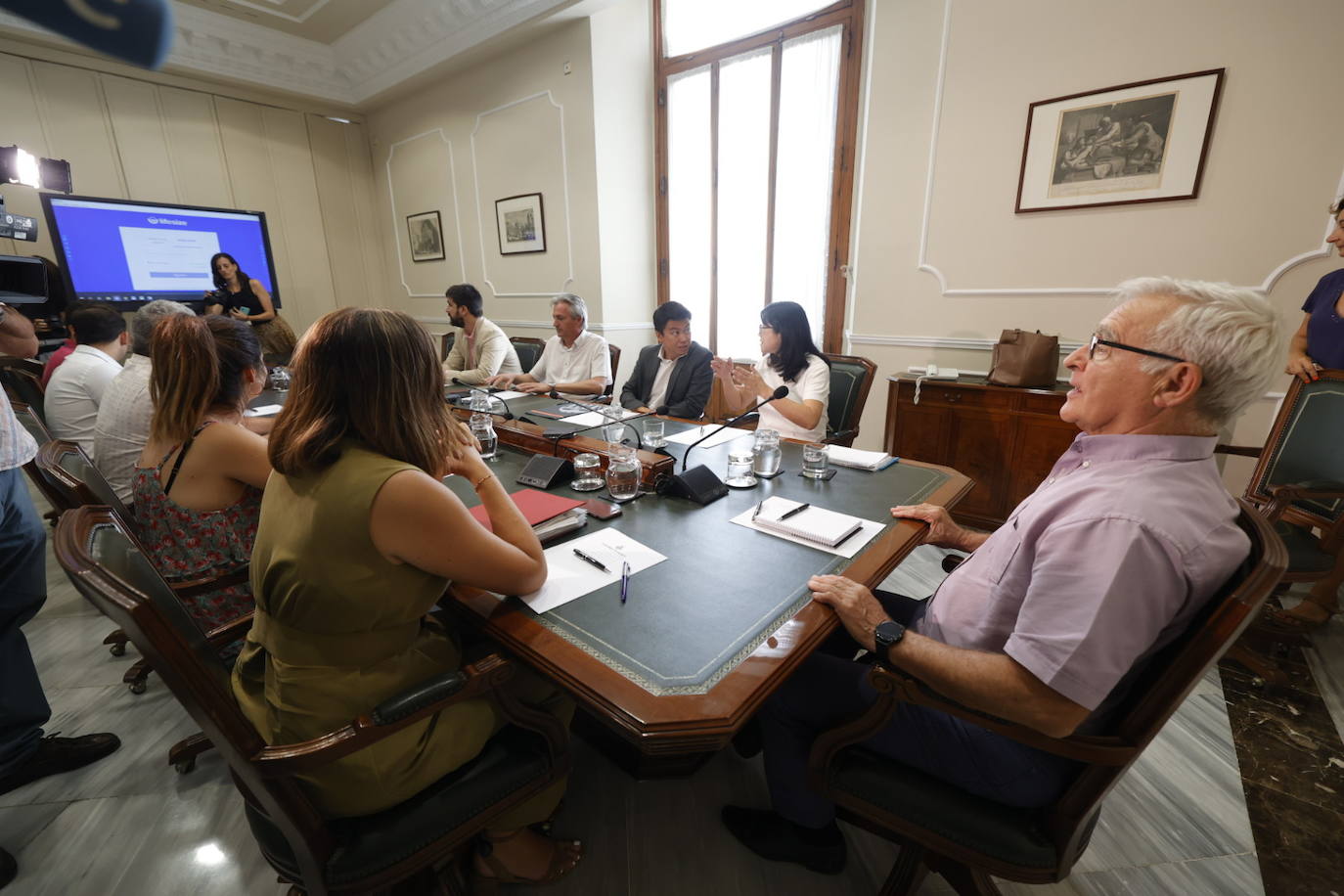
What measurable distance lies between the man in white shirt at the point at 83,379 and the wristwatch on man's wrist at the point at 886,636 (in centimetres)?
296

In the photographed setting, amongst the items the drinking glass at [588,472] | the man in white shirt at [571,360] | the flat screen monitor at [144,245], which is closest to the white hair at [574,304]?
the man in white shirt at [571,360]

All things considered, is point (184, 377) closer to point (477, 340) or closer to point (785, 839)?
point (785, 839)

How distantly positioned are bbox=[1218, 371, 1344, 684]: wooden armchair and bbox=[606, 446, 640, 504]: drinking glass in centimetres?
194

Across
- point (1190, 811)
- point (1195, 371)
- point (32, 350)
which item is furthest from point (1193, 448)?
point (32, 350)

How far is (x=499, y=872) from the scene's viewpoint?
116cm

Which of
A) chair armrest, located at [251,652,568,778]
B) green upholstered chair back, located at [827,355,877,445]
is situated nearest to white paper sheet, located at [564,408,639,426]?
green upholstered chair back, located at [827,355,877,445]

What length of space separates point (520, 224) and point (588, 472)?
12.4ft

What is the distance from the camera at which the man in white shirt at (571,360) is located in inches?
128

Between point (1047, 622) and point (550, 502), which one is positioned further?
point (550, 502)

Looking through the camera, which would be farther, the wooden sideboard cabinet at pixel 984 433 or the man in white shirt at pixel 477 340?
the man in white shirt at pixel 477 340

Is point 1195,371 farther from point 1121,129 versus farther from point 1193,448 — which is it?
point 1121,129

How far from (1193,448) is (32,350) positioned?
4.07 m

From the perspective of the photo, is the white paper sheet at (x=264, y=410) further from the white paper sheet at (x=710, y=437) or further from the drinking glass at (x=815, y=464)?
the drinking glass at (x=815, y=464)

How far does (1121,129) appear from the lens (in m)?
2.54
